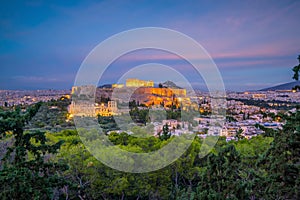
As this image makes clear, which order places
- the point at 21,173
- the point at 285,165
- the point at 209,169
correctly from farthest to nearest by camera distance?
1. the point at 209,169
2. the point at 285,165
3. the point at 21,173

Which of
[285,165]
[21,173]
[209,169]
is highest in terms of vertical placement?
[21,173]

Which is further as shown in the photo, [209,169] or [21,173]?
[209,169]

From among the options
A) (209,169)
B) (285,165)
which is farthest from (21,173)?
(285,165)

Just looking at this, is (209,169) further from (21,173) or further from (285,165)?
(21,173)

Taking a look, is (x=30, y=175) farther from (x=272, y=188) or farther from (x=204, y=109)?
(x=204, y=109)

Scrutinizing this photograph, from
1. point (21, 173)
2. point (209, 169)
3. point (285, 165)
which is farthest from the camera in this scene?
point (209, 169)

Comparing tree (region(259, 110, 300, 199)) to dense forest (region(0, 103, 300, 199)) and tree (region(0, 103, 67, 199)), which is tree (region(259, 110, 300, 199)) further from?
tree (region(0, 103, 67, 199))

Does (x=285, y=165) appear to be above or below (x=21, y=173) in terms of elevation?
below

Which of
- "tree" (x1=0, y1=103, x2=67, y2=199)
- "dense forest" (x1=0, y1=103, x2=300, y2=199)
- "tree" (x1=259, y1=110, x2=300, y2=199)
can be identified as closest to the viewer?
"tree" (x1=0, y1=103, x2=67, y2=199)

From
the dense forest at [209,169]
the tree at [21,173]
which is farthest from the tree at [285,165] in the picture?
the tree at [21,173]

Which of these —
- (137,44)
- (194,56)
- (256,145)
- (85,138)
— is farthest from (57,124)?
(256,145)

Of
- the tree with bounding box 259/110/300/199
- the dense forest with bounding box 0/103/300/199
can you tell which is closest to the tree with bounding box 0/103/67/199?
the dense forest with bounding box 0/103/300/199

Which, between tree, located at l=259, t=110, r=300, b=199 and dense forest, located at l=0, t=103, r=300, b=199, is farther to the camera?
tree, located at l=259, t=110, r=300, b=199

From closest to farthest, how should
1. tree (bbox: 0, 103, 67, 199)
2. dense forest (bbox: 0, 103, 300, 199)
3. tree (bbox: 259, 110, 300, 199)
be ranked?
tree (bbox: 0, 103, 67, 199) < dense forest (bbox: 0, 103, 300, 199) < tree (bbox: 259, 110, 300, 199)
